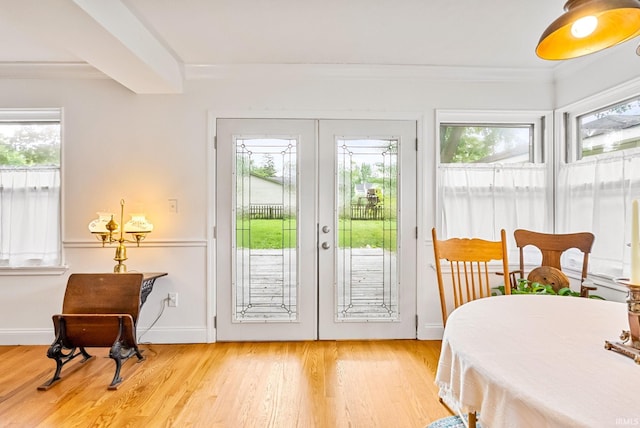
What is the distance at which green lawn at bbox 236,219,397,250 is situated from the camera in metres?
3.09

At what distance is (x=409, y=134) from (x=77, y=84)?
2887mm

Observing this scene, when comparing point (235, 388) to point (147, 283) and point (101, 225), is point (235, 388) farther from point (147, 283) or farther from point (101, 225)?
point (101, 225)

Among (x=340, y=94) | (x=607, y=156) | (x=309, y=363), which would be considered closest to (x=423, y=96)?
(x=340, y=94)

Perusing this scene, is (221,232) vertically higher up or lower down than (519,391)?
higher up

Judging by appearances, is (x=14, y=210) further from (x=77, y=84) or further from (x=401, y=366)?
(x=401, y=366)

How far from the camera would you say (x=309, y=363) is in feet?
8.66

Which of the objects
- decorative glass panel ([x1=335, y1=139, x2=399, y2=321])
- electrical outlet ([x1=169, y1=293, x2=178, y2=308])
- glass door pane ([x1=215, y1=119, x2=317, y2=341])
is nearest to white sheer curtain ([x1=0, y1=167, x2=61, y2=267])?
electrical outlet ([x1=169, y1=293, x2=178, y2=308])

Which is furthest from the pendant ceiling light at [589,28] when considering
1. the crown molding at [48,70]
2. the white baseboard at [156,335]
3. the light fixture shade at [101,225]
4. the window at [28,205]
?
the window at [28,205]

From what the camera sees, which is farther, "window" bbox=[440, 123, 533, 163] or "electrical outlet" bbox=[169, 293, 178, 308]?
"window" bbox=[440, 123, 533, 163]

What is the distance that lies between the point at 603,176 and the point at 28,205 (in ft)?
15.2

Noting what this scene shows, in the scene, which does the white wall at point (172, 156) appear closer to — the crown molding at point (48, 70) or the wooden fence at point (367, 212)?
the crown molding at point (48, 70)

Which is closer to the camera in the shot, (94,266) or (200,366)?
(200,366)

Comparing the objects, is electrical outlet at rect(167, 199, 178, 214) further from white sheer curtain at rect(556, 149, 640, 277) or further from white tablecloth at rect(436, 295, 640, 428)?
white sheer curtain at rect(556, 149, 640, 277)

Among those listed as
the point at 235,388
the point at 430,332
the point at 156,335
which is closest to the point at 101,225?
the point at 156,335
